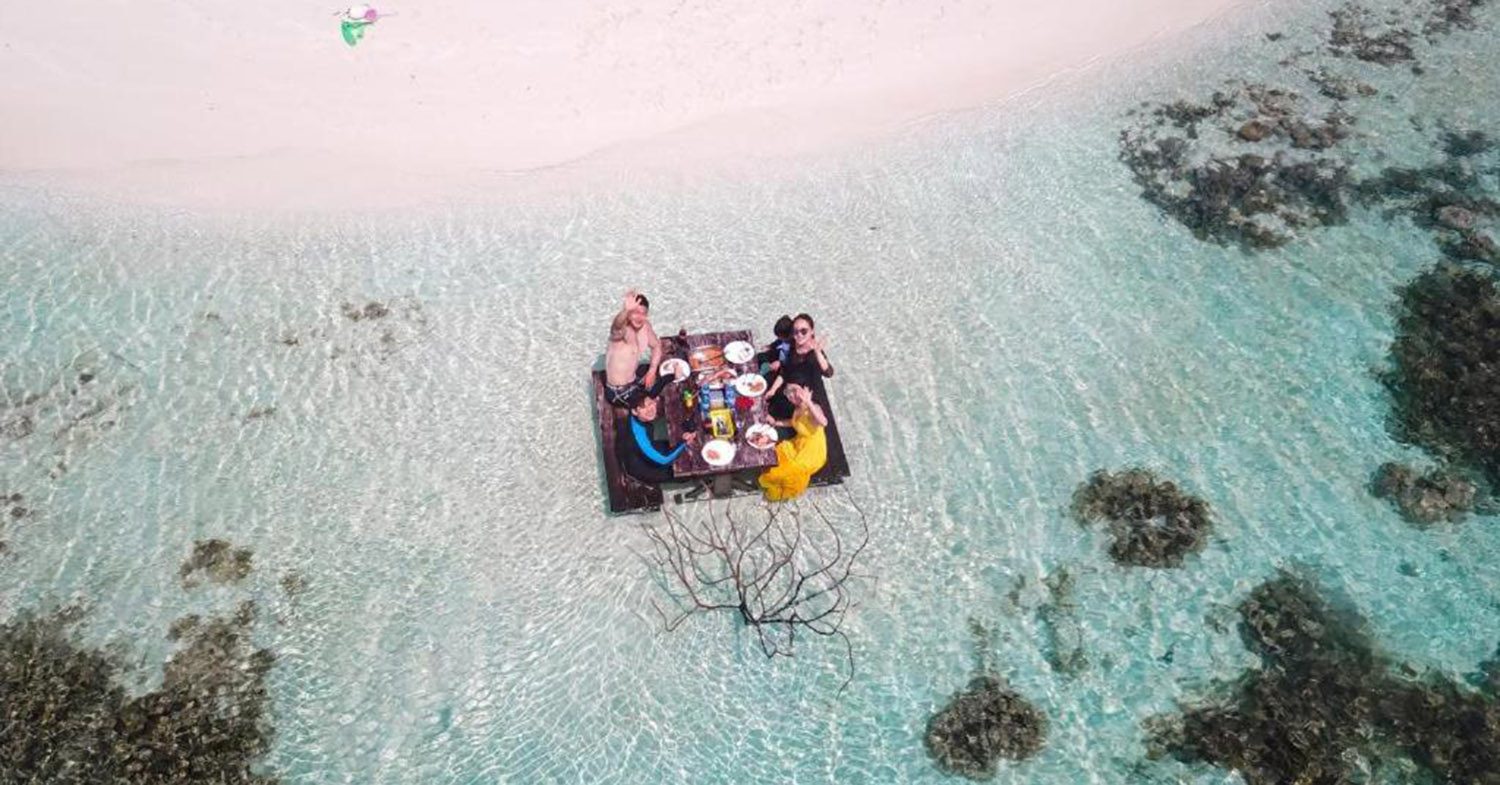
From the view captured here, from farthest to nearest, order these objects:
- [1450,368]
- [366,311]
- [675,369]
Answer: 1. [366,311]
2. [1450,368]
3. [675,369]

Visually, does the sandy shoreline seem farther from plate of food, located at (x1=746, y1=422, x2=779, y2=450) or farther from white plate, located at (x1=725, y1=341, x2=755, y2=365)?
plate of food, located at (x1=746, y1=422, x2=779, y2=450)

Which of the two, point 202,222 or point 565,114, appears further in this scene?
point 565,114

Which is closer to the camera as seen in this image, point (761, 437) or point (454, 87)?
point (761, 437)

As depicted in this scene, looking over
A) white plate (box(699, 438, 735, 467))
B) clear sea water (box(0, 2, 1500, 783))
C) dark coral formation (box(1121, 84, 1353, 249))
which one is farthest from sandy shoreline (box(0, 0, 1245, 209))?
white plate (box(699, 438, 735, 467))

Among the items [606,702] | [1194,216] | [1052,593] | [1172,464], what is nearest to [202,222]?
[606,702]

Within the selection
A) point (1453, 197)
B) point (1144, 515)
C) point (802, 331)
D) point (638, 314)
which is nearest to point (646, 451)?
point (638, 314)

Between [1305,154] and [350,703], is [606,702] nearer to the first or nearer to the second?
[350,703]

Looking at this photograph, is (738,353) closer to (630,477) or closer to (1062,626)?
(630,477)

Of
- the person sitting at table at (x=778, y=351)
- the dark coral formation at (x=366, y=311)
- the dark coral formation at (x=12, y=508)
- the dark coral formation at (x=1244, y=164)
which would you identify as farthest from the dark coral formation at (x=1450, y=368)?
the dark coral formation at (x=12, y=508)
